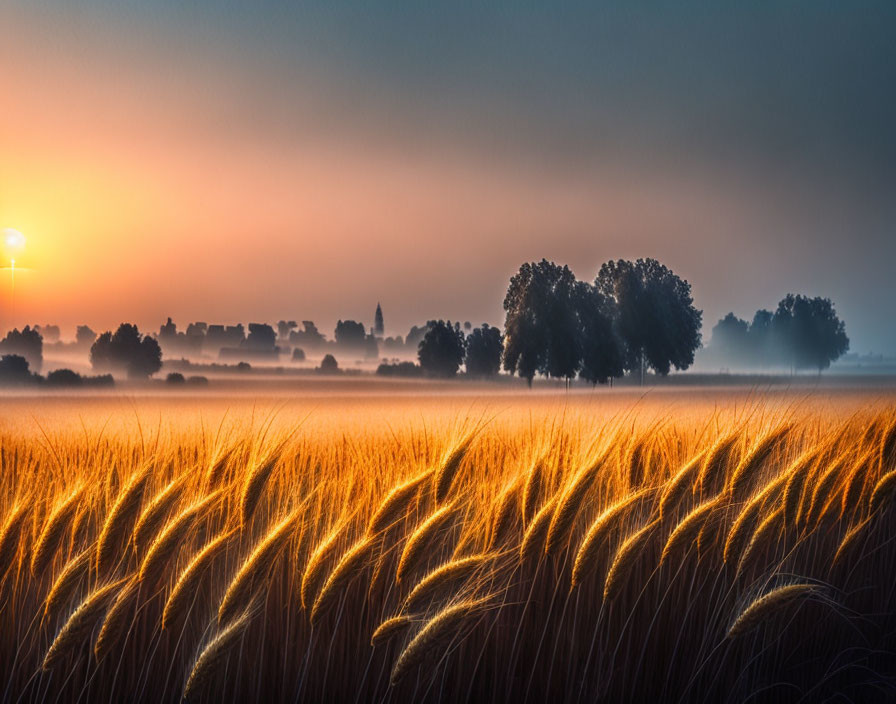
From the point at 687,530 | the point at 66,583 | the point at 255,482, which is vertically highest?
the point at 255,482

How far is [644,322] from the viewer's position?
23438 mm

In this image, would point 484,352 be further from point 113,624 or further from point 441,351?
point 113,624

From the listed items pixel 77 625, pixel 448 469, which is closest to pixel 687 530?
pixel 448 469

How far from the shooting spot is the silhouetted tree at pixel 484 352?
2144cm

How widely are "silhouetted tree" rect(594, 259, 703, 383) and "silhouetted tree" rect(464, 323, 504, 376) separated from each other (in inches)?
132

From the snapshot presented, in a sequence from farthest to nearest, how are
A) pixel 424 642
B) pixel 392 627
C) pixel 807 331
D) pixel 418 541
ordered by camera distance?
pixel 807 331 < pixel 418 541 < pixel 392 627 < pixel 424 642

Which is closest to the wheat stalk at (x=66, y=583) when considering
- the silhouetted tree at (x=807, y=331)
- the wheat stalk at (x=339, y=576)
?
the wheat stalk at (x=339, y=576)

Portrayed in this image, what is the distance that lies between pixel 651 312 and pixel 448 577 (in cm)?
2163

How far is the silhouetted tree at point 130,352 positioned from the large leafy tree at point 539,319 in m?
9.49

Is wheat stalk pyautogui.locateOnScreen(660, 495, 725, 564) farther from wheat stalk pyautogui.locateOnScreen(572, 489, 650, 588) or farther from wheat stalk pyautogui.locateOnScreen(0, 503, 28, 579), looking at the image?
wheat stalk pyautogui.locateOnScreen(0, 503, 28, 579)

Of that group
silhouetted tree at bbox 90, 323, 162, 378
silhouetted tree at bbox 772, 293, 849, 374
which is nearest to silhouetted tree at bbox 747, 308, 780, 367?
silhouetted tree at bbox 772, 293, 849, 374

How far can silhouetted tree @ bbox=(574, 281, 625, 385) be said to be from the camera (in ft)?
73.6

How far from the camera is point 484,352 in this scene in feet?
74.3

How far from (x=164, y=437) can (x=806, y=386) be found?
13.0 feet
